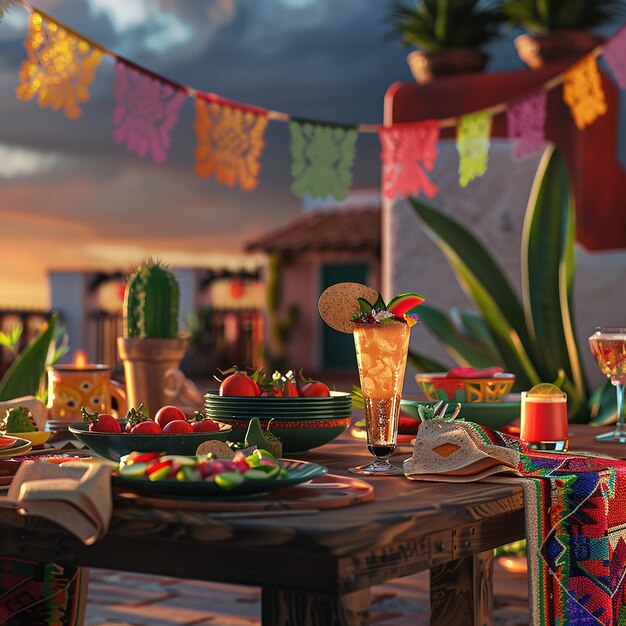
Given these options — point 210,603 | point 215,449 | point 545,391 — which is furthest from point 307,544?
point 210,603

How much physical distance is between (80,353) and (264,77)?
19.9 m

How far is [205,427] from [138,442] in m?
0.13

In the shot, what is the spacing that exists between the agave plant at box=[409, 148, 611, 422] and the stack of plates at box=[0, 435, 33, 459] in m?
2.73

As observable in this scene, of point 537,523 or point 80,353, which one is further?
point 80,353

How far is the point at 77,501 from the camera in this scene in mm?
1288

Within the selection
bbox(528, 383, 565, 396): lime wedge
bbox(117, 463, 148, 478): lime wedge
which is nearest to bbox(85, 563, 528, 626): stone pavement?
bbox(528, 383, 565, 396): lime wedge

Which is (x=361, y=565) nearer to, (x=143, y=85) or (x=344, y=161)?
(x=143, y=85)

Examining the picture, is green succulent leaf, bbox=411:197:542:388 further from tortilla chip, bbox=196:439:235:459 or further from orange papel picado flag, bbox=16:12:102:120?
tortilla chip, bbox=196:439:235:459

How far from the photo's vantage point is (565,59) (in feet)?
34.5

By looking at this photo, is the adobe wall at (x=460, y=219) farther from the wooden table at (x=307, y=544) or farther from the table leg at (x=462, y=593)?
the wooden table at (x=307, y=544)

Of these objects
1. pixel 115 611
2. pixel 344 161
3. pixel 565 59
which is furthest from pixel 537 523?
pixel 565 59

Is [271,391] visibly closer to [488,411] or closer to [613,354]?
[488,411]

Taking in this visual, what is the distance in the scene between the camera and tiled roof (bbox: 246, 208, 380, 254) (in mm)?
16391

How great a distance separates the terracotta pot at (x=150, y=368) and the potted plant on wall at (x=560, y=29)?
8.72 meters
